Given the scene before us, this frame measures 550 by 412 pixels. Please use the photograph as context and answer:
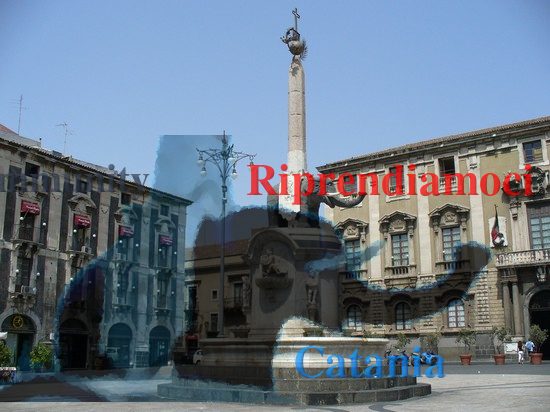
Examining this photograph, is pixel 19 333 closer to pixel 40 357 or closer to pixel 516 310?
pixel 40 357

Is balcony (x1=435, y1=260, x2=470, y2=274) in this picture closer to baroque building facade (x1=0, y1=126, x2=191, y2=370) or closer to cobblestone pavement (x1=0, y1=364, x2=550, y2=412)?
baroque building facade (x1=0, y1=126, x2=191, y2=370)

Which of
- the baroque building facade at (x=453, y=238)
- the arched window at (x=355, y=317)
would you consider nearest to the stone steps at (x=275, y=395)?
the baroque building facade at (x=453, y=238)

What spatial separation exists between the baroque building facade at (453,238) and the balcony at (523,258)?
Answer: 0.06 meters

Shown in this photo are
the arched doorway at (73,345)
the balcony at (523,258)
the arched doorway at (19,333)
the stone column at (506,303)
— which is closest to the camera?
the arched doorway at (73,345)

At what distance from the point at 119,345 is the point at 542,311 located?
2676 centimetres

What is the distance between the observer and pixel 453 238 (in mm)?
41969

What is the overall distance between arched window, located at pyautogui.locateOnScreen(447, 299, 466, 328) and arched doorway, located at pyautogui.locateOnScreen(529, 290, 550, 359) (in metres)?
4.08

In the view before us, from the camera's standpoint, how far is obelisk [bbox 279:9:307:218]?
59.6 ft

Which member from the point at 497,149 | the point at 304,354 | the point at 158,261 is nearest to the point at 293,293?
the point at 304,354

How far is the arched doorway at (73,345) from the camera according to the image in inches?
1302

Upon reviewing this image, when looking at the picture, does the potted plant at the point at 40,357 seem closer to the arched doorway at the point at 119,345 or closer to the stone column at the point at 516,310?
the arched doorway at the point at 119,345

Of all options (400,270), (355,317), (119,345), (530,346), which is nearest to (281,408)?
(119,345)

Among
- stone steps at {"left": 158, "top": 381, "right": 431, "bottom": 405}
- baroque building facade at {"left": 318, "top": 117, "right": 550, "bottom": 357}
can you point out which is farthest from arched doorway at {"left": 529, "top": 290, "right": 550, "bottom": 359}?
stone steps at {"left": 158, "top": 381, "right": 431, "bottom": 405}

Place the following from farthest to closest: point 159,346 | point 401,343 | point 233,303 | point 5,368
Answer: point 401,343 < point 5,368 < point 233,303 < point 159,346
